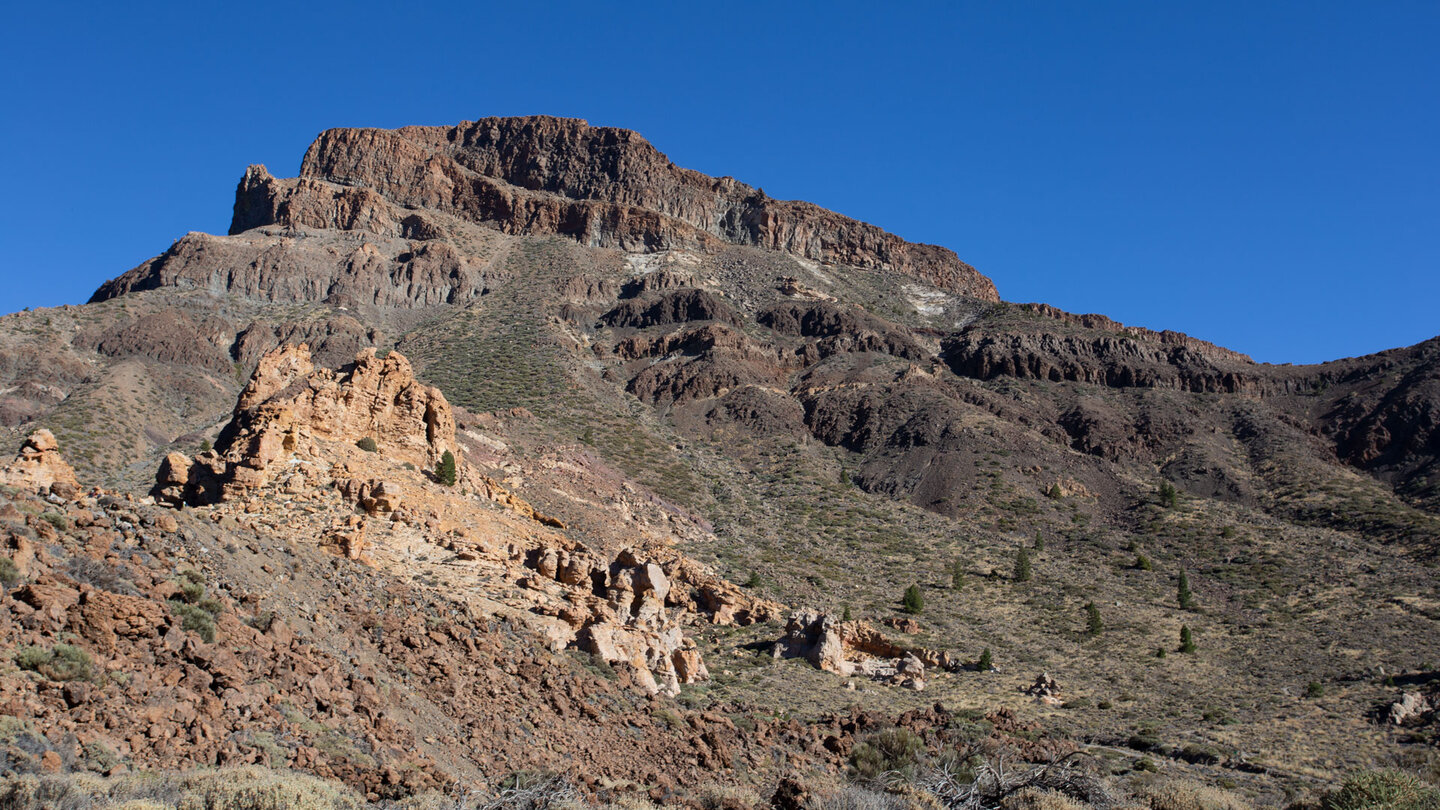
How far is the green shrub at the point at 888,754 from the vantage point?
17.5 metres

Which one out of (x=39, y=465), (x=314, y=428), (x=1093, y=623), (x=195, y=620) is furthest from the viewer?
(x=1093, y=623)

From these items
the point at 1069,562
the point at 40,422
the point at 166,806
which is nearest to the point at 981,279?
the point at 1069,562

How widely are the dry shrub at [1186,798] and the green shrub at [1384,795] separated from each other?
149 cm

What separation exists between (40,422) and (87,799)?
57409mm

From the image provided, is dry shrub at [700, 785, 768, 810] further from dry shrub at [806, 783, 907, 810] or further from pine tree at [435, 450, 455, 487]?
pine tree at [435, 450, 455, 487]

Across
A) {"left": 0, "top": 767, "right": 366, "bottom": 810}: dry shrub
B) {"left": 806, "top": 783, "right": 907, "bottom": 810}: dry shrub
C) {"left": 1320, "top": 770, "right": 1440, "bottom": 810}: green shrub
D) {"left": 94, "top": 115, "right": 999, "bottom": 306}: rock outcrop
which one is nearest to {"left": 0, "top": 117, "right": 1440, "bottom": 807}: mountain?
{"left": 0, "top": 767, "right": 366, "bottom": 810}: dry shrub

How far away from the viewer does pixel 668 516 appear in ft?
161

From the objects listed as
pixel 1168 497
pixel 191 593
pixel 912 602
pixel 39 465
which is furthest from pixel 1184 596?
pixel 39 465

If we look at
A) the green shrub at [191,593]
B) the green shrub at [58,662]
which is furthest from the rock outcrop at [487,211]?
the green shrub at [58,662]

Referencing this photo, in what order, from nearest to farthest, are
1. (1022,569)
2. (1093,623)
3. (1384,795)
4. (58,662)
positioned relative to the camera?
Answer: (58,662) → (1384,795) → (1093,623) → (1022,569)

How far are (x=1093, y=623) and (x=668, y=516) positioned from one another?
827 inches

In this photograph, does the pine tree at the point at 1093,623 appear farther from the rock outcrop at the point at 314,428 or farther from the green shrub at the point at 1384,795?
the rock outcrop at the point at 314,428

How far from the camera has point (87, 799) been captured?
7.87 meters

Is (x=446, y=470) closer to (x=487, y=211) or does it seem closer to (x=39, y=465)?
(x=39, y=465)
